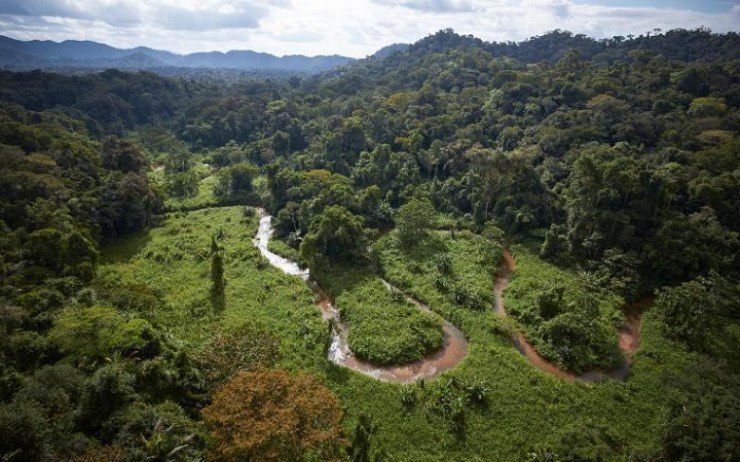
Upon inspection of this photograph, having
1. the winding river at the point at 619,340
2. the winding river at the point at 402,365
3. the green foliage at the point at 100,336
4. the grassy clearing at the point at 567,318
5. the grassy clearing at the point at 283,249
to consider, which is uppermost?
the green foliage at the point at 100,336

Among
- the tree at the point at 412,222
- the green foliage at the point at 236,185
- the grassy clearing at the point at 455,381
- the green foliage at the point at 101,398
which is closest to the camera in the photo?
the green foliage at the point at 101,398

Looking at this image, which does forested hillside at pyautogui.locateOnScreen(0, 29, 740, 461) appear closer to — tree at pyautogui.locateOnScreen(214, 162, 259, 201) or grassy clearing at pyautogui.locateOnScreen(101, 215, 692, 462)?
grassy clearing at pyautogui.locateOnScreen(101, 215, 692, 462)

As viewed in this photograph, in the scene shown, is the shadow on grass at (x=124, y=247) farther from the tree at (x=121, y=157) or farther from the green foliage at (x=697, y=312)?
the green foliage at (x=697, y=312)

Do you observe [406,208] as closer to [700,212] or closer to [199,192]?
[700,212]

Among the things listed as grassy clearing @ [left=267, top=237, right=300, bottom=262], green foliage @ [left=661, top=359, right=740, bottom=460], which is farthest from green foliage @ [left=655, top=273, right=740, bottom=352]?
grassy clearing @ [left=267, top=237, right=300, bottom=262]

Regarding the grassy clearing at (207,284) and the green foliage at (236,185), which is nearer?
the grassy clearing at (207,284)

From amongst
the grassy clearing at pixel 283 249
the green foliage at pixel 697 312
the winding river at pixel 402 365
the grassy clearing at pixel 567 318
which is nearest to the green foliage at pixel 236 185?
the grassy clearing at pixel 283 249

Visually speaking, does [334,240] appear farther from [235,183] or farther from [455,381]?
[235,183]
